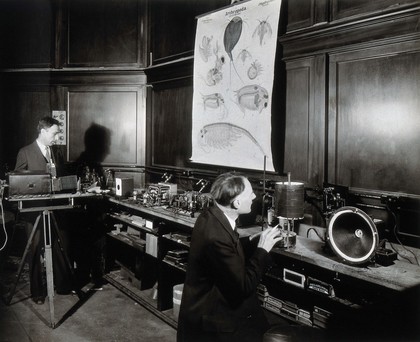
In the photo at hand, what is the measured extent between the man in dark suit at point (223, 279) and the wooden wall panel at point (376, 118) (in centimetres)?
119

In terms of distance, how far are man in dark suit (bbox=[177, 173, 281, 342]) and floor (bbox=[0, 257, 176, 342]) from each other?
1796 mm

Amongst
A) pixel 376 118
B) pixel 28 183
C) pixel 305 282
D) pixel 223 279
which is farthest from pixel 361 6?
pixel 28 183

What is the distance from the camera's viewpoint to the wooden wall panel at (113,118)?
654 centimetres

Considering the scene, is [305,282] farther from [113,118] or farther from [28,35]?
[28,35]

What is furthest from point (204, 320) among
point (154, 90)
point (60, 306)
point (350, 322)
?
point (154, 90)

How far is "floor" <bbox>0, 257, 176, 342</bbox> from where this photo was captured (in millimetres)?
4207

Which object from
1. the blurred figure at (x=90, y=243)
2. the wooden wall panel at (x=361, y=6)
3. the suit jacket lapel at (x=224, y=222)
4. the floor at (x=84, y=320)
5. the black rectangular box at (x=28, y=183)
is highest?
the wooden wall panel at (x=361, y=6)

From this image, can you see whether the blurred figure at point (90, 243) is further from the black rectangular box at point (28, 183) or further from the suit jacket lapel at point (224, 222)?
the suit jacket lapel at point (224, 222)

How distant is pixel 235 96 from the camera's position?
4.56 metres

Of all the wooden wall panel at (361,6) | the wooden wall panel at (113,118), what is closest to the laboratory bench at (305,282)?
the wooden wall panel at (113,118)

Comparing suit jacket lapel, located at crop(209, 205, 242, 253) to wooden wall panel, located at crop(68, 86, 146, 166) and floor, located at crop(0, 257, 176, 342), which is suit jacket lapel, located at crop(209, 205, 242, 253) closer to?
floor, located at crop(0, 257, 176, 342)

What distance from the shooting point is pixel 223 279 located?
8.21 ft

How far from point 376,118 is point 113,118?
4.46 metres

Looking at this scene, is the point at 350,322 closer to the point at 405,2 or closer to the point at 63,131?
the point at 405,2
